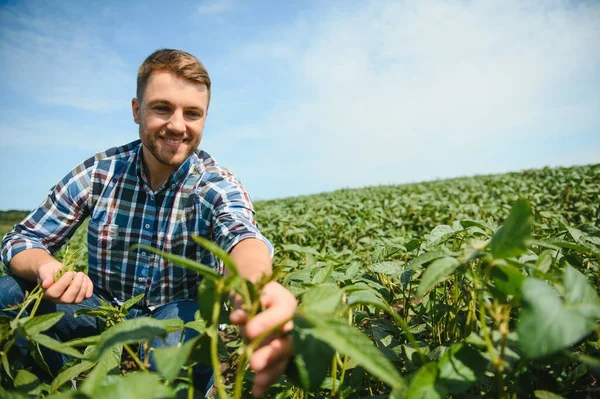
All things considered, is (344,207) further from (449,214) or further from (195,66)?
(195,66)

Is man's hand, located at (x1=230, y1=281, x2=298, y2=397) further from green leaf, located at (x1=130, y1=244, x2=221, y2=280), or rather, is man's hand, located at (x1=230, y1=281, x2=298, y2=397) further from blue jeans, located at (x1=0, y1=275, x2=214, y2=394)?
blue jeans, located at (x1=0, y1=275, x2=214, y2=394)

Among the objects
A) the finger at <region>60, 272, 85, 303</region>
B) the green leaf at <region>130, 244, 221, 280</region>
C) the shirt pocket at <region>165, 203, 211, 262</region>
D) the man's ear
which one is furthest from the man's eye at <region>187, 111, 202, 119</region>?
the green leaf at <region>130, 244, 221, 280</region>

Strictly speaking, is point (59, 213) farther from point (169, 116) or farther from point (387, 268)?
point (387, 268)

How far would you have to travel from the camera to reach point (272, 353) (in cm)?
71

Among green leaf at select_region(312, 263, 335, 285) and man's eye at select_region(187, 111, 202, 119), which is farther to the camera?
man's eye at select_region(187, 111, 202, 119)

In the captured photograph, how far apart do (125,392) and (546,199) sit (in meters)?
7.27

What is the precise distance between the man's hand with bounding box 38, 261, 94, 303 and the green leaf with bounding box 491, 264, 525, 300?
1.44m

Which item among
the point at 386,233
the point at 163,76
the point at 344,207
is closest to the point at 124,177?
the point at 163,76

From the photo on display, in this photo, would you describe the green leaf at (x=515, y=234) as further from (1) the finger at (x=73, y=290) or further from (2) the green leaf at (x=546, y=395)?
(1) the finger at (x=73, y=290)

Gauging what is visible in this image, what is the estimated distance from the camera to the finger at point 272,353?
27.3 inches

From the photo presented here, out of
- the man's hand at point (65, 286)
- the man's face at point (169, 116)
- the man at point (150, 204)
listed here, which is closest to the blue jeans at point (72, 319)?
the man at point (150, 204)

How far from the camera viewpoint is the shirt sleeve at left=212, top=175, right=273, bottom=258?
5.11 feet

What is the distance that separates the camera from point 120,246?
2.28 meters

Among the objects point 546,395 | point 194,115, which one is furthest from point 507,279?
point 194,115
